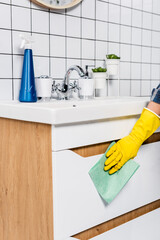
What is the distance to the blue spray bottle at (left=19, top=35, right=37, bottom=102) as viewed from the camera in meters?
1.38

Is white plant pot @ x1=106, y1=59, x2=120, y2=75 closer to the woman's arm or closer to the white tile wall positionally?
the white tile wall

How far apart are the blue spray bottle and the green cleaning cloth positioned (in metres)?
0.49

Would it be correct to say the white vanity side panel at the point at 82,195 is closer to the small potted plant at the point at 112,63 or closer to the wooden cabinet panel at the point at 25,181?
the wooden cabinet panel at the point at 25,181

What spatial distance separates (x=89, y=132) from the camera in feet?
3.36

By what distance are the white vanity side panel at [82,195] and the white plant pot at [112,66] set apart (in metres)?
0.64

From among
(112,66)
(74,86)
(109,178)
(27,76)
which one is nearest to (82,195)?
(109,178)

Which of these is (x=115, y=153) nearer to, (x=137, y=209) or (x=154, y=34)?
(x=137, y=209)

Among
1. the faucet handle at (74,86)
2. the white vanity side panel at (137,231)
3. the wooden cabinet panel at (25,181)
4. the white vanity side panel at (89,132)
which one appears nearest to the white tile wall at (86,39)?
the faucet handle at (74,86)

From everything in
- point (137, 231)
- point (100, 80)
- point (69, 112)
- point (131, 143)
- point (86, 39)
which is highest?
point (86, 39)

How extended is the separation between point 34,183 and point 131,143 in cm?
38

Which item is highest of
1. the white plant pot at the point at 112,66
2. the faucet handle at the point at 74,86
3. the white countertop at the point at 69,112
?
the white plant pot at the point at 112,66

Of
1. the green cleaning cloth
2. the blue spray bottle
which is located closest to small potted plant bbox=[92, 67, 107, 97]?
the blue spray bottle

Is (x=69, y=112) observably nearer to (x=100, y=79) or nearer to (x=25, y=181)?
(x=25, y=181)

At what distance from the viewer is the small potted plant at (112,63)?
1.75 metres
